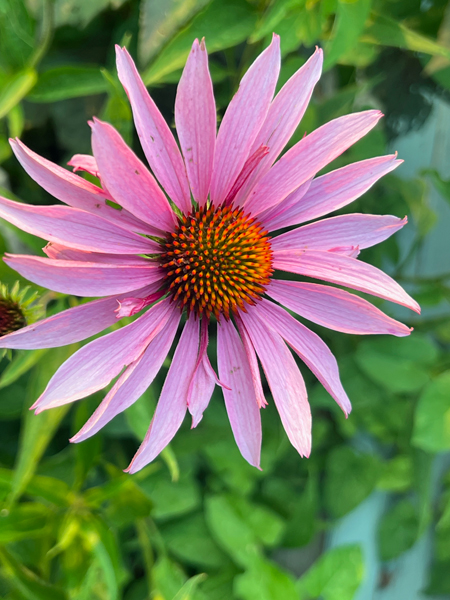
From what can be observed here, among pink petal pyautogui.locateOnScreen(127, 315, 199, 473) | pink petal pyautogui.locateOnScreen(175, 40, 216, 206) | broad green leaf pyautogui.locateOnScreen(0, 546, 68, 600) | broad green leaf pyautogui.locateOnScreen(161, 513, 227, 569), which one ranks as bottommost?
broad green leaf pyautogui.locateOnScreen(161, 513, 227, 569)

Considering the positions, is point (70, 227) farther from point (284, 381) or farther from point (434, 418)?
point (434, 418)

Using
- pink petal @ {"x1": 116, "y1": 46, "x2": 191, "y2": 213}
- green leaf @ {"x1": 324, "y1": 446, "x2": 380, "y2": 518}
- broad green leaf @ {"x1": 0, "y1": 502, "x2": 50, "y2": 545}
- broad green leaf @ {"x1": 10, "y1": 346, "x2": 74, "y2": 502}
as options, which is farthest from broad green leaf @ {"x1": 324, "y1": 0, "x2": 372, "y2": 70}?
green leaf @ {"x1": 324, "y1": 446, "x2": 380, "y2": 518}

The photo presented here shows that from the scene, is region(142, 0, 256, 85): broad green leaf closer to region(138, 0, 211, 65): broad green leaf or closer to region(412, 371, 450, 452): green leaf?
region(138, 0, 211, 65): broad green leaf

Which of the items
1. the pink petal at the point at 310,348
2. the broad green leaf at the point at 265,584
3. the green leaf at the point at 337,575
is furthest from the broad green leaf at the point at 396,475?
the pink petal at the point at 310,348

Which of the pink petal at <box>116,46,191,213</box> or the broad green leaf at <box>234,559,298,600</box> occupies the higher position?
the pink petal at <box>116,46,191,213</box>

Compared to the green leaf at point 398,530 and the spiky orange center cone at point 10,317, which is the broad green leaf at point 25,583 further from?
the green leaf at point 398,530

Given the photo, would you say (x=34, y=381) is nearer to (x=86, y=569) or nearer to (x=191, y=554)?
(x=86, y=569)
